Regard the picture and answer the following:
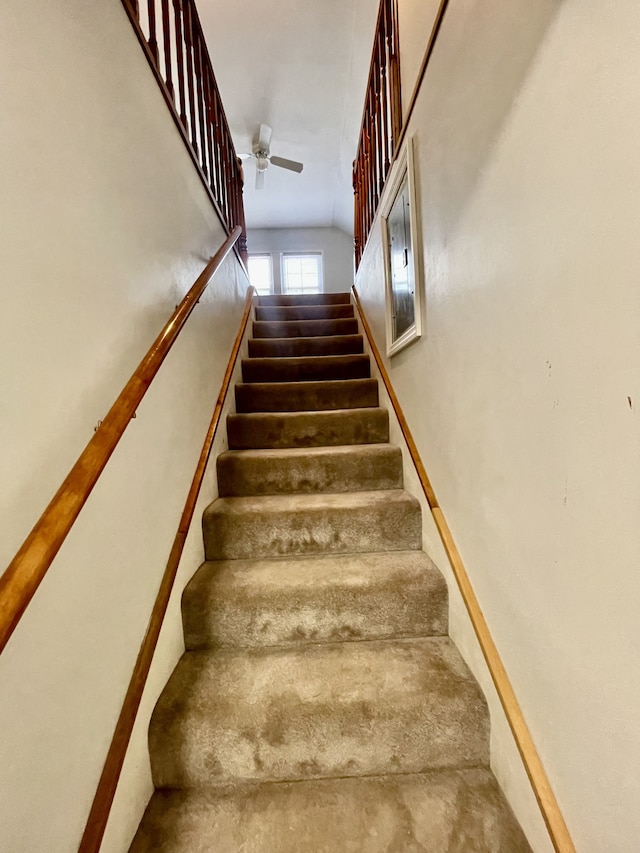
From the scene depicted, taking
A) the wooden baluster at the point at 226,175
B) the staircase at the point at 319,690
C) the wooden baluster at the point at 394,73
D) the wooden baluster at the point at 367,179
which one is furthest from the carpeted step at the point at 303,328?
the staircase at the point at 319,690

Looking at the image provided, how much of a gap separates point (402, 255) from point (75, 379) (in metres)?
1.45

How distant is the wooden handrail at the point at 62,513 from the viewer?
53 centimetres

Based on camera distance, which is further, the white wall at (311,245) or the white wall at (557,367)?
the white wall at (311,245)

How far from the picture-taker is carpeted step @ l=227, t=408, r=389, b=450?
2027 millimetres

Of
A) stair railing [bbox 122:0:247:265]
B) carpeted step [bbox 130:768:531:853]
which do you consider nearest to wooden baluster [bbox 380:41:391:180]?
stair railing [bbox 122:0:247:265]

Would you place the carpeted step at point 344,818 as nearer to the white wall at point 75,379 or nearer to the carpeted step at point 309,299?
the white wall at point 75,379

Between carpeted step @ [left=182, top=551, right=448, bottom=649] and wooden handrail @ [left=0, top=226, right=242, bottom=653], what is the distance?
26.7 inches

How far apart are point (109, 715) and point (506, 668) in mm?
889

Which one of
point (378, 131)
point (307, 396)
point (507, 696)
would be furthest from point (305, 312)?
point (507, 696)

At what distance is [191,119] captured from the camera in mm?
1721

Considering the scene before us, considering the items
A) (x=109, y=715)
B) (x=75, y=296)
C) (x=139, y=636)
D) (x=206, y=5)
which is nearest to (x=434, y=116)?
(x=75, y=296)

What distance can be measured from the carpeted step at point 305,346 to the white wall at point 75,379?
1588 mm

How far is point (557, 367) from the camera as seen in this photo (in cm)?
67

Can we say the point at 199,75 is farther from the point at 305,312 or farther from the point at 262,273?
the point at 262,273
